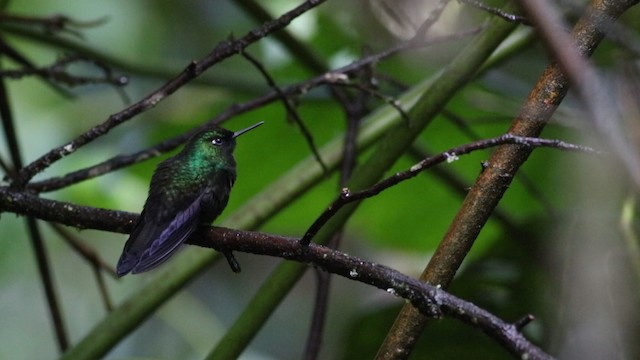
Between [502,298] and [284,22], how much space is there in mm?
1346

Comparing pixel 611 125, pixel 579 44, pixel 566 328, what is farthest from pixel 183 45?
pixel 611 125

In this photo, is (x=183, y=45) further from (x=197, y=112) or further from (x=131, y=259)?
(x=131, y=259)

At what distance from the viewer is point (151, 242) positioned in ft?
5.16

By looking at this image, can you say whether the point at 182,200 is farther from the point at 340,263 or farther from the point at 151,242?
the point at 340,263

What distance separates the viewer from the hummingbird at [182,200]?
156 cm

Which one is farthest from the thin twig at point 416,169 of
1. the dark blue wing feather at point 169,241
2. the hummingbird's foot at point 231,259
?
the dark blue wing feather at point 169,241

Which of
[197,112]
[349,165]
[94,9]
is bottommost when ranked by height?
[349,165]

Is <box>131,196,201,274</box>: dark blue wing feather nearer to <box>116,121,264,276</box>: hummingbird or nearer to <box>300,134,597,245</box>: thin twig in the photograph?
<box>116,121,264,276</box>: hummingbird

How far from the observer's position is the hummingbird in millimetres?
1562

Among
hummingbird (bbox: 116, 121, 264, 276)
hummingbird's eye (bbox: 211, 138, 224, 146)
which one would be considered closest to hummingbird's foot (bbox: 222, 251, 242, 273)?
hummingbird (bbox: 116, 121, 264, 276)

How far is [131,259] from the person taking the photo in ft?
5.14

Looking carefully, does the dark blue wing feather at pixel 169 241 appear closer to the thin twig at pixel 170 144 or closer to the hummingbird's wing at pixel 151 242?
the hummingbird's wing at pixel 151 242

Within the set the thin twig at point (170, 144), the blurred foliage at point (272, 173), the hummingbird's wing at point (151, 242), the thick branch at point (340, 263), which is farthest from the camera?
the blurred foliage at point (272, 173)

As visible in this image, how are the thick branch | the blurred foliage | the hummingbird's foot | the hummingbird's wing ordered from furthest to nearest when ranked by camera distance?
the blurred foliage, the hummingbird's wing, the hummingbird's foot, the thick branch
